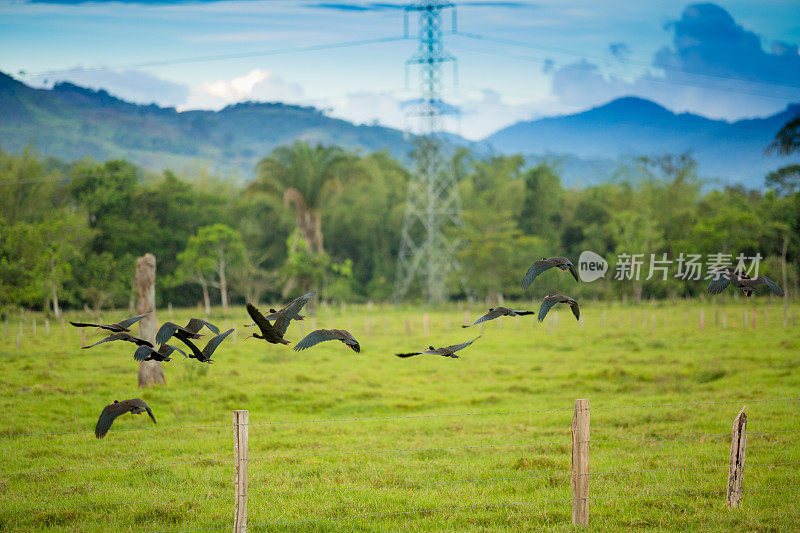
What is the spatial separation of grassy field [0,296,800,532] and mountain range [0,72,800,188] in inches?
1451

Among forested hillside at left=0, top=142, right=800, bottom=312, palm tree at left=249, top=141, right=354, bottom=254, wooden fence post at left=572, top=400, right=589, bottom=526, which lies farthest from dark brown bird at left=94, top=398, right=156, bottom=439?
palm tree at left=249, top=141, right=354, bottom=254

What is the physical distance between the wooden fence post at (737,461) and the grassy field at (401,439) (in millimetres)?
151

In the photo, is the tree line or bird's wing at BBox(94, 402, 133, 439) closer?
bird's wing at BBox(94, 402, 133, 439)

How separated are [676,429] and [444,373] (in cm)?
852

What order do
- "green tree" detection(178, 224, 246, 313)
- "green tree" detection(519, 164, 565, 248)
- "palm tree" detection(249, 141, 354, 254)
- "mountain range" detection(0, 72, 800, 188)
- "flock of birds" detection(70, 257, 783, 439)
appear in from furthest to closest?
1. "mountain range" detection(0, 72, 800, 188)
2. "green tree" detection(519, 164, 565, 248)
3. "palm tree" detection(249, 141, 354, 254)
4. "green tree" detection(178, 224, 246, 313)
5. "flock of birds" detection(70, 257, 783, 439)

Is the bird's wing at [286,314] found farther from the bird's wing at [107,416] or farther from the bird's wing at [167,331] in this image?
the bird's wing at [107,416]

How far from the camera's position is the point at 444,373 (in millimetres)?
20844

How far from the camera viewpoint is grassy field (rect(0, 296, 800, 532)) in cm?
857

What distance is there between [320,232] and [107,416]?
46056 mm

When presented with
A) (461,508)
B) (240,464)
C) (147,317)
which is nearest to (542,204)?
(147,317)

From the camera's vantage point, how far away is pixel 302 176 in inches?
1864

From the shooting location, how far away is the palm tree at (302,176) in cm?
4728

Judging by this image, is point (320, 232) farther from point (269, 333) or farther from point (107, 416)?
point (269, 333)

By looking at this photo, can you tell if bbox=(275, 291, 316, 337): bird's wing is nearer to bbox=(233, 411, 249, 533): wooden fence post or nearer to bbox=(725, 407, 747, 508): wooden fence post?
bbox=(233, 411, 249, 533): wooden fence post
